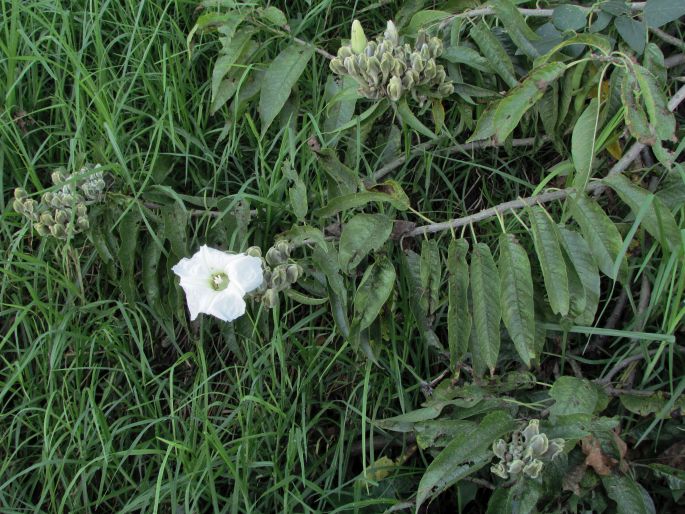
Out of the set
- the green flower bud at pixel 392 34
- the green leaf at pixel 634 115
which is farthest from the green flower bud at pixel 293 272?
the green leaf at pixel 634 115

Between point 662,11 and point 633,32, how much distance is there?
8 centimetres

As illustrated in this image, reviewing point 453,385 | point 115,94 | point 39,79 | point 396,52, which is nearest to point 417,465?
point 453,385

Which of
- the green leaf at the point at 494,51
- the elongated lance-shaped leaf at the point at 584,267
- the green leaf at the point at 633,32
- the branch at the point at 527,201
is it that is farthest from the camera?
the green leaf at the point at 494,51

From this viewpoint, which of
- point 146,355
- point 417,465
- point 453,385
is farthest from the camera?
point 146,355

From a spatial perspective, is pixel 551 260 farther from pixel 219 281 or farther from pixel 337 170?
pixel 219 281

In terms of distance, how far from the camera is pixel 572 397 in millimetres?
1664

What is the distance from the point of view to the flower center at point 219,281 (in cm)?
174

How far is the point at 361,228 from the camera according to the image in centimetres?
173

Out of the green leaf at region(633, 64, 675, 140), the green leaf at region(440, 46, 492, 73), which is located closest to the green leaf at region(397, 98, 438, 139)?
the green leaf at region(440, 46, 492, 73)

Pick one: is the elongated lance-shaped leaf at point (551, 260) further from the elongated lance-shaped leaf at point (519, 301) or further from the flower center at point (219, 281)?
the flower center at point (219, 281)

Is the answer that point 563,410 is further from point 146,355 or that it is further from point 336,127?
point 146,355

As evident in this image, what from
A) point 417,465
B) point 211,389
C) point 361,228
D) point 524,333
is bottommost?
point 417,465

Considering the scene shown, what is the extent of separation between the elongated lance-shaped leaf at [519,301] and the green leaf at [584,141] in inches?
8.8

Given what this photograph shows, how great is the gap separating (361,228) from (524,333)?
43 centimetres
